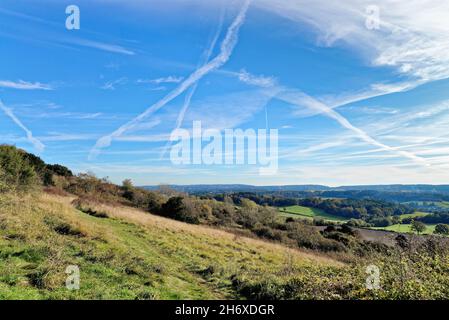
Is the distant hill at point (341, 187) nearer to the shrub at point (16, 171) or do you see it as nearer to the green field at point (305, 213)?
the green field at point (305, 213)

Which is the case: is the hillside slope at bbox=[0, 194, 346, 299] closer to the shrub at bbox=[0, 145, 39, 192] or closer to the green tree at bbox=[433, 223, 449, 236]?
the green tree at bbox=[433, 223, 449, 236]

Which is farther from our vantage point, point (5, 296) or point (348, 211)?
point (348, 211)

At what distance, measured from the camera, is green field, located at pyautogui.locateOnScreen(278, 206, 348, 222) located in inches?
2729

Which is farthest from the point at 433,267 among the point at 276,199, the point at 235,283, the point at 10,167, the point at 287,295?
the point at 276,199

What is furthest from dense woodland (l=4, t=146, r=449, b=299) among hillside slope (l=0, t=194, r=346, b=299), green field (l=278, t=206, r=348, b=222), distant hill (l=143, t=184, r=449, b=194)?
distant hill (l=143, t=184, r=449, b=194)

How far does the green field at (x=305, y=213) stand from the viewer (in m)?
69.3

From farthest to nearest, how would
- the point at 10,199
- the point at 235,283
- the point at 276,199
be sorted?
the point at 276,199 → the point at 10,199 → the point at 235,283

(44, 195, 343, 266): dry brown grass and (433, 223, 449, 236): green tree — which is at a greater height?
(433, 223, 449, 236): green tree

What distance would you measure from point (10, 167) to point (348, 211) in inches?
2585

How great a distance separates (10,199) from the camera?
15992 millimetres

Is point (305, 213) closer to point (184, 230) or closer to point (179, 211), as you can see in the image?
point (179, 211)

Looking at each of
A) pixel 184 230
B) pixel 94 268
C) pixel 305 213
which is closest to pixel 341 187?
pixel 305 213

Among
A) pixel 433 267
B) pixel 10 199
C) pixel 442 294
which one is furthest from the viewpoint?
pixel 10 199
